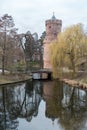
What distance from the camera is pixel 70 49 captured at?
4244 centimetres

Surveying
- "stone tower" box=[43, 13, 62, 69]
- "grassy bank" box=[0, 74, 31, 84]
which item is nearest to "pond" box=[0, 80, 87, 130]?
"grassy bank" box=[0, 74, 31, 84]

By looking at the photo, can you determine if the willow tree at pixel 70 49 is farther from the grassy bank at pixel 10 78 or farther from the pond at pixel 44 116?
the pond at pixel 44 116

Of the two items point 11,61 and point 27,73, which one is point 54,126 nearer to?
point 11,61

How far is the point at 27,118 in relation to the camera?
2012 cm

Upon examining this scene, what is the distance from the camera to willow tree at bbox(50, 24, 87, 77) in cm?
4219

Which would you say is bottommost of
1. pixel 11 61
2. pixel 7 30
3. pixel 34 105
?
pixel 34 105

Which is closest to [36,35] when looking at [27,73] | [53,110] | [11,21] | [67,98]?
[27,73]

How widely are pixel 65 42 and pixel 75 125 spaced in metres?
26.5

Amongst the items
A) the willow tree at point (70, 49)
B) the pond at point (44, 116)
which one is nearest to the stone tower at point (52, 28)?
the willow tree at point (70, 49)

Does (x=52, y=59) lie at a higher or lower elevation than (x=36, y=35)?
lower

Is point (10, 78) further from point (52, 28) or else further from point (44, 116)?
point (52, 28)

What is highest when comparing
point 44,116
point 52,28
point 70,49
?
point 52,28

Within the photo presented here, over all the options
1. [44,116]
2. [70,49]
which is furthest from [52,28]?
[44,116]

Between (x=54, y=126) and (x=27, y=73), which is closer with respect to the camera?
(x=54, y=126)
